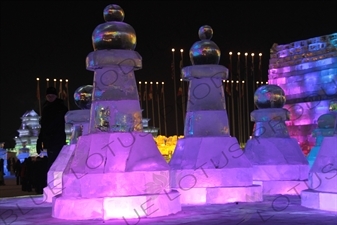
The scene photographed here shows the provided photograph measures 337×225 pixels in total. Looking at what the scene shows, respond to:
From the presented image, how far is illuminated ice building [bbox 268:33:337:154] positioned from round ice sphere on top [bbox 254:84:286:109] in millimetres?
14448

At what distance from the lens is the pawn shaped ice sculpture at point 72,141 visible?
14336 millimetres

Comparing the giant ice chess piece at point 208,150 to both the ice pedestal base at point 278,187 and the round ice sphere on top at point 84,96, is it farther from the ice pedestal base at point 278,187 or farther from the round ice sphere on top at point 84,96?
the round ice sphere on top at point 84,96

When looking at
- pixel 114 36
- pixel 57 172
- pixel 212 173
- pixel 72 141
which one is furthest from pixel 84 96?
pixel 114 36

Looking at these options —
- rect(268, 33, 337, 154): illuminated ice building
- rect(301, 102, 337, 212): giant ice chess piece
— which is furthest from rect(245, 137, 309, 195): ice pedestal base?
rect(268, 33, 337, 154): illuminated ice building

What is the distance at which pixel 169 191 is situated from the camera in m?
10.9

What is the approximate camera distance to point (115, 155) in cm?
1077

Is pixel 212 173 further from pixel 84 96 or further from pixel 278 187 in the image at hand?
pixel 84 96

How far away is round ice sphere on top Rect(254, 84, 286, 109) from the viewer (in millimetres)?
16203

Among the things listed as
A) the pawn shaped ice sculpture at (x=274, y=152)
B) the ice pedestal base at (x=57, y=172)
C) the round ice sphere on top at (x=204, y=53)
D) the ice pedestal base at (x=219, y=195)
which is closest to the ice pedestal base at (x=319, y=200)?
the ice pedestal base at (x=219, y=195)

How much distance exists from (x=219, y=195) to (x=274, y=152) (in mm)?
3245

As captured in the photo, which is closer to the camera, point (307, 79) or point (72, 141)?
point (72, 141)

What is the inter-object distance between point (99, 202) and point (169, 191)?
1.38 metres

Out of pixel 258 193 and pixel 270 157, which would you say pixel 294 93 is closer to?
pixel 270 157

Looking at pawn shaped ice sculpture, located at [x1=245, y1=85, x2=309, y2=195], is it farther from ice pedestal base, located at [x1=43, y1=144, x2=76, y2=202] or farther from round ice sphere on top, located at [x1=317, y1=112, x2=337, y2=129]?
ice pedestal base, located at [x1=43, y1=144, x2=76, y2=202]
